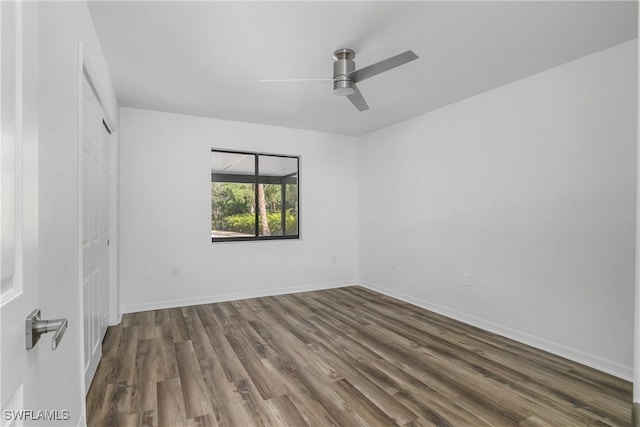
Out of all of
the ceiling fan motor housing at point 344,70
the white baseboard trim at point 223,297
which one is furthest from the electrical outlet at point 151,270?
the ceiling fan motor housing at point 344,70

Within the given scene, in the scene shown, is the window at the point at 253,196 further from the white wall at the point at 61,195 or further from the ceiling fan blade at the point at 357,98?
the white wall at the point at 61,195

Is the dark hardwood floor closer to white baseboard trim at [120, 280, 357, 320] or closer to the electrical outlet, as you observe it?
white baseboard trim at [120, 280, 357, 320]

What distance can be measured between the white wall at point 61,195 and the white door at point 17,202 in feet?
1.94

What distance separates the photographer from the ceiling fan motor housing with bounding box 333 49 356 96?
247cm

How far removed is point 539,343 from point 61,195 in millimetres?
3678

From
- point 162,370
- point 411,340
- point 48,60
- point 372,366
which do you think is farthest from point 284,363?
point 48,60

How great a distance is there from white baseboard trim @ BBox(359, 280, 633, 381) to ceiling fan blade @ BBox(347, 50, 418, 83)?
2672mm

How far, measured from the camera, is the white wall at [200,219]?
12.8ft

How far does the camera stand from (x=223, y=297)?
14.3 feet

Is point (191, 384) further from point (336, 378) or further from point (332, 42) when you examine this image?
point (332, 42)

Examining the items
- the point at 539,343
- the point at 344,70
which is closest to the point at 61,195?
the point at 344,70

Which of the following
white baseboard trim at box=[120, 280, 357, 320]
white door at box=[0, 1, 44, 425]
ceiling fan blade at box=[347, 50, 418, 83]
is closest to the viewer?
white door at box=[0, 1, 44, 425]

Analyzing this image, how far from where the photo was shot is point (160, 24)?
7.22ft

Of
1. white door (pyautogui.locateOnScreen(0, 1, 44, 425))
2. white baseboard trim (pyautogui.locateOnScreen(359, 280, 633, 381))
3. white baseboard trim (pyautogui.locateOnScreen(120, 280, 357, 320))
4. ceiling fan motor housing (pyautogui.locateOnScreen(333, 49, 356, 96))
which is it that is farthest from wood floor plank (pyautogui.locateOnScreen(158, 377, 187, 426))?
white baseboard trim (pyautogui.locateOnScreen(359, 280, 633, 381))
